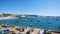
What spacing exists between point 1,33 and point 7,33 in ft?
0.85

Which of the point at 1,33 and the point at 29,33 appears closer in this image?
the point at 29,33

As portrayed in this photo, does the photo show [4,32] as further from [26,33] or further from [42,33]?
[42,33]

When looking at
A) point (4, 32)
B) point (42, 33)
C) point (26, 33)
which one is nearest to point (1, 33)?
point (4, 32)

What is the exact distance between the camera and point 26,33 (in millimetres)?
3895

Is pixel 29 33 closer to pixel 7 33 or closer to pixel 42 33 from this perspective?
pixel 42 33

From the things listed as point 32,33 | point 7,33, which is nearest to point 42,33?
point 32,33

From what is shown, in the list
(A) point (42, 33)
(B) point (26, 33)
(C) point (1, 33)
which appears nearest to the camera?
(A) point (42, 33)

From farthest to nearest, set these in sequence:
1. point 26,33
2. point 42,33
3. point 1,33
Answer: point 1,33 → point 26,33 → point 42,33

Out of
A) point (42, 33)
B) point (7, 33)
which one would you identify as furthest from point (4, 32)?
point (42, 33)

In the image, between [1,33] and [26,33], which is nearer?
[26,33]

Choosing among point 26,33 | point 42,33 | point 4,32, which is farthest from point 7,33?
point 42,33

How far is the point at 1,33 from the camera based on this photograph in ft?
14.3

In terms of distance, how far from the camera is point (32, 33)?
4.02m

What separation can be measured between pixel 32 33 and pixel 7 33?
43.8 inches
